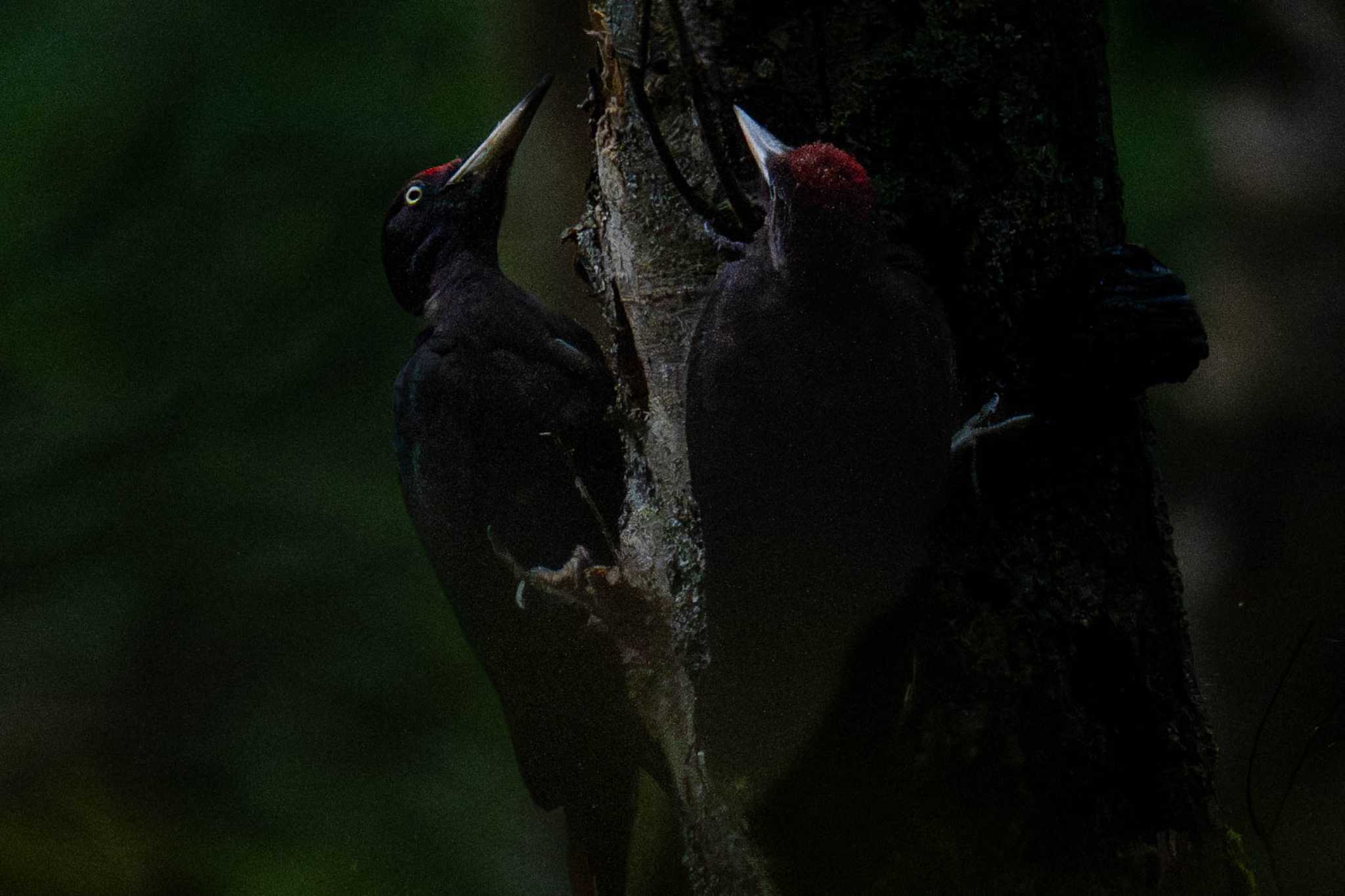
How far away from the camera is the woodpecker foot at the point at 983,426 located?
867 mm

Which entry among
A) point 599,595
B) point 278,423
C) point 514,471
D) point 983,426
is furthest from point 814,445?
point 278,423

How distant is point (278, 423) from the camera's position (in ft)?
3.93

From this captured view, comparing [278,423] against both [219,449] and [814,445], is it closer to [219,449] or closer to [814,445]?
[219,449]

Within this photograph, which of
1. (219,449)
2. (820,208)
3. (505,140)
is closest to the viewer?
(820,208)

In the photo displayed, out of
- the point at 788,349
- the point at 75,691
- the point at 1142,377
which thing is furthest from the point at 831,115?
the point at 75,691

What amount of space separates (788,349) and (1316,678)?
0.69 metres

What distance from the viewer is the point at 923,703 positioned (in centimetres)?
85

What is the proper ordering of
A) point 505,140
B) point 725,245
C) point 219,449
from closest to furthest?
1. point 725,245
2. point 505,140
3. point 219,449

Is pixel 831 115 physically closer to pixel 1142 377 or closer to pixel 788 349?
pixel 788 349

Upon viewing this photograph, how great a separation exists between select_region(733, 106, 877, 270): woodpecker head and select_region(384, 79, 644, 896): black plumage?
1.13ft

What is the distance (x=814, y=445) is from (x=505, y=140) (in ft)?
1.69

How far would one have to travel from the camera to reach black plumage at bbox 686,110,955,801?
800 mm

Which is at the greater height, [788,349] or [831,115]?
[831,115]

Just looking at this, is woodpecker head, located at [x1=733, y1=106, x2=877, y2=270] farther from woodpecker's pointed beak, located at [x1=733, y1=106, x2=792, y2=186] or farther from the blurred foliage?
the blurred foliage
